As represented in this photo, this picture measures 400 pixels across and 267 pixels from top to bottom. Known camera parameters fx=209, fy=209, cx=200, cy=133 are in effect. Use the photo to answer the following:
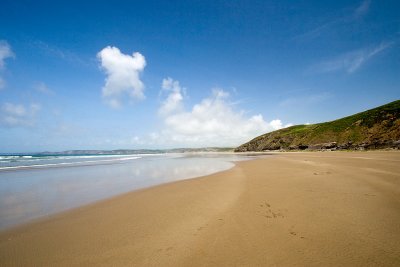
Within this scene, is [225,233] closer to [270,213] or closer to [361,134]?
[270,213]

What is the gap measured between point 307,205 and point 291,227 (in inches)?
73.0

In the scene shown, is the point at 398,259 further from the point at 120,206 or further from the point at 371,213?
the point at 120,206

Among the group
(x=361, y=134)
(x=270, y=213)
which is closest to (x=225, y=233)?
(x=270, y=213)

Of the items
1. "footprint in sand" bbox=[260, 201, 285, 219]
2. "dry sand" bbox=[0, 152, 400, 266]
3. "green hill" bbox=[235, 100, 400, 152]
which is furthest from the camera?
"green hill" bbox=[235, 100, 400, 152]

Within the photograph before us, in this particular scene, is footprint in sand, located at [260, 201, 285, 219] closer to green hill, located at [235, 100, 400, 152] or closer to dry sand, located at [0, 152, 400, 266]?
dry sand, located at [0, 152, 400, 266]

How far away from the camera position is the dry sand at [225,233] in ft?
11.4

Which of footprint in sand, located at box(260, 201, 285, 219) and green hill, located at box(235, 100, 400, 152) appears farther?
green hill, located at box(235, 100, 400, 152)

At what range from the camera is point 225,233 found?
4449 millimetres

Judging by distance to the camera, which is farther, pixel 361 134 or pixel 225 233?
pixel 361 134

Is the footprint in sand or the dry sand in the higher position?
the footprint in sand

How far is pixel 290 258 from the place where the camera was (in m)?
3.34

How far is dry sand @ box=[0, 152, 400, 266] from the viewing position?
3469 mm

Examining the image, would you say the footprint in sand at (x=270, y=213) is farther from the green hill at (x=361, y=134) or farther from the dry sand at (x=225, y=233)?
the green hill at (x=361, y=134)

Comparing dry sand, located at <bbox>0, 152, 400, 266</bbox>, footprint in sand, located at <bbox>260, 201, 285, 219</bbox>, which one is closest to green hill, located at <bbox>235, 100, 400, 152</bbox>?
dry sand, located at <bbox>0, 152, 400, 266</bbox>
